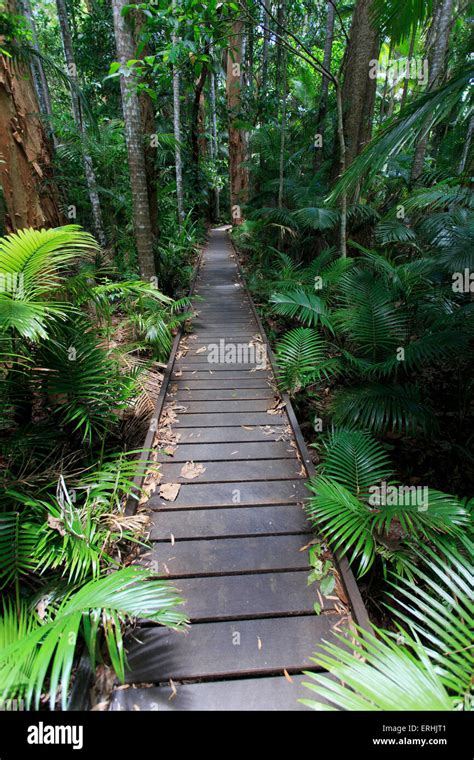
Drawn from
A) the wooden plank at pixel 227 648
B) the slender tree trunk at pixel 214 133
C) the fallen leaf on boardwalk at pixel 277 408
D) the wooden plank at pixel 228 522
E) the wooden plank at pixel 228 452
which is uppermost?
the slender tree trunk at pixel 214 133

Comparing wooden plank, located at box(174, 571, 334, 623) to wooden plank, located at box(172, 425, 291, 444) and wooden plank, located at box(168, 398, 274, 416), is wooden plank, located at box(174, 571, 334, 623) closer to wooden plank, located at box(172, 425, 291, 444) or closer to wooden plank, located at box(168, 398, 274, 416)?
wooden plank, located at box(172, 425, 291, 444)

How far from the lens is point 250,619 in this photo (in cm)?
178

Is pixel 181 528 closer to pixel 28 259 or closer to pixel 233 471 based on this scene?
pixel 233 471

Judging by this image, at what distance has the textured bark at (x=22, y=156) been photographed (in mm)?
2600

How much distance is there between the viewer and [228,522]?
2309 mm

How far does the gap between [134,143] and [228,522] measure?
4.53 m

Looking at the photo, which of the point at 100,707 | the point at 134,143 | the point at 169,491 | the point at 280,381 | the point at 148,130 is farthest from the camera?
the point at 148,130

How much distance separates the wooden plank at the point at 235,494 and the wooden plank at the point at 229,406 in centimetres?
104

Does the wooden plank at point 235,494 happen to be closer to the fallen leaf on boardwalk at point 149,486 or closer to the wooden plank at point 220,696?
the fallen leaf on boardwalk at point 149,486

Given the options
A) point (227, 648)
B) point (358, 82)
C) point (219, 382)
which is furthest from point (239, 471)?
point (358, 82)

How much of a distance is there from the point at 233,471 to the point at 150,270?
360cm

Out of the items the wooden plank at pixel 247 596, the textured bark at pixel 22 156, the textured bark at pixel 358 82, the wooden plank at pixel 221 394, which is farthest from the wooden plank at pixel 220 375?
the textured bark at pixel 358 82

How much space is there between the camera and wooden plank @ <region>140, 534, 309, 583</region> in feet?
6.59

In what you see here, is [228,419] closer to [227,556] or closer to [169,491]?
[169,491]
